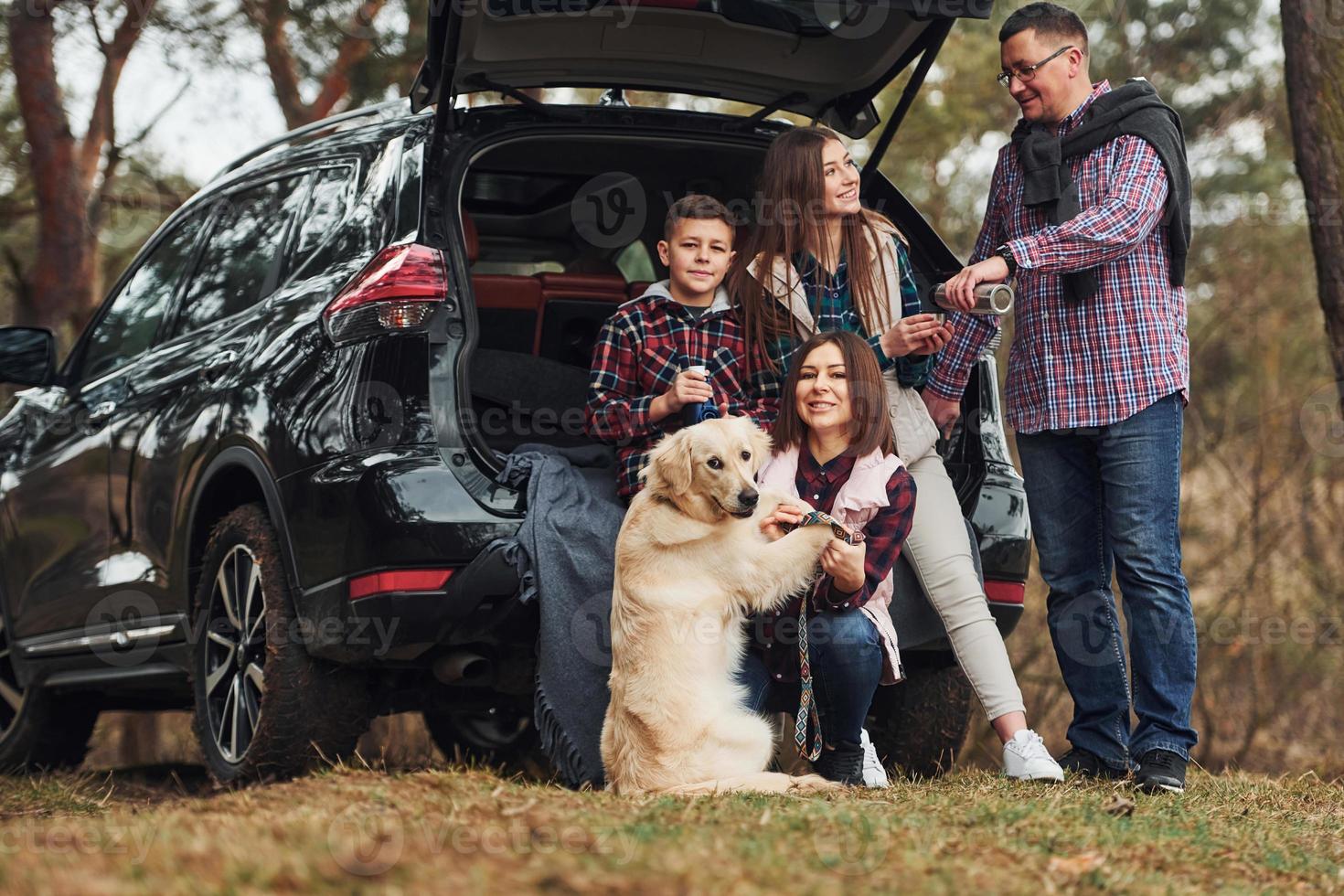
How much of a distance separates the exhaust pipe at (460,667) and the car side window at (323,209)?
1464 mm

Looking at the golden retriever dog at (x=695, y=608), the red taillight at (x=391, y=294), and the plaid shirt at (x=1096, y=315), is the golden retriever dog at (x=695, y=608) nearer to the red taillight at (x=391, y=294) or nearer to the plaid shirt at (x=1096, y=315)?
the red taillight at (x=391, y=294)

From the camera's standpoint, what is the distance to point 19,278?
10.3m

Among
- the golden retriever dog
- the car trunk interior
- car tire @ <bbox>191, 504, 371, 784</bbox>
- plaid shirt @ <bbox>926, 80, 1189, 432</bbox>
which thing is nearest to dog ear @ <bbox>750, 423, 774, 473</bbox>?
the golden retriever dog

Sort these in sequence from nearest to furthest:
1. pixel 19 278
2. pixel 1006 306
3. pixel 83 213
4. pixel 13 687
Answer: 1. pixel 1006 306
2. pixel 13 687
3. pixel 19 278
4. pixel 83 213

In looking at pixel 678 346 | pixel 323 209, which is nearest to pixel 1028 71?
pixel 678 346

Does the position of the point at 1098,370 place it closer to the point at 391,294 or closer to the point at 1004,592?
the point at 1004,592

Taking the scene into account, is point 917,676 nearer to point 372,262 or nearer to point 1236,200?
point 372,262

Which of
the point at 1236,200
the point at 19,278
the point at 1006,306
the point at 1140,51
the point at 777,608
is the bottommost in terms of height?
the point at 777,608

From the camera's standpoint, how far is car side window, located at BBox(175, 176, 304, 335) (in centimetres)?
519

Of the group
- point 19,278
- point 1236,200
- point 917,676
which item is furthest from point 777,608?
point 1236,200

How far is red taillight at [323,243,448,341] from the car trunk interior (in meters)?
0.77

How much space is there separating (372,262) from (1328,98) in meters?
4.08

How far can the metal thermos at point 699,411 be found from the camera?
169 inches

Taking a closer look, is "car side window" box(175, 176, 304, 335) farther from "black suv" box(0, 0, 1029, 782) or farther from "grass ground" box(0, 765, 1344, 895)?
"grass ground" box(0, 765, 1344, 895)
